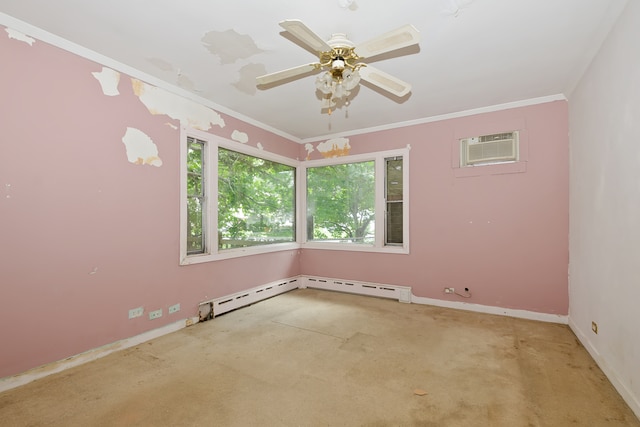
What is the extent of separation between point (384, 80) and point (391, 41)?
446 millimetres

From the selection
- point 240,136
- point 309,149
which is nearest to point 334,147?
point 309,149

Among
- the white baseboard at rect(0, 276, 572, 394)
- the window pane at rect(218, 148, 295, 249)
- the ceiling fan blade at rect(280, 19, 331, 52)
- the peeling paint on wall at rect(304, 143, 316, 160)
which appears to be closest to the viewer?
the ceiling fan blade at rect(280, 19, 331, 52)

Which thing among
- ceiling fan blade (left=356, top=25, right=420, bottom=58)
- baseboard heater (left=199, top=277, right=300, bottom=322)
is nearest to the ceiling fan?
ceiling fan blade (left=356, top=25, right=420, bottom=58)

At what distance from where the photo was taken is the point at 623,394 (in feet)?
6.36

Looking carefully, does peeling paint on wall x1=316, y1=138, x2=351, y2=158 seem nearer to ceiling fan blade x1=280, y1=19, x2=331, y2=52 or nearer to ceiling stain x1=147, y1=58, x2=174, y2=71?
ceiling stain x1=147, y1=58, x2=174, y2=71

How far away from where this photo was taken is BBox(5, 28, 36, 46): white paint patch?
2.10 metres

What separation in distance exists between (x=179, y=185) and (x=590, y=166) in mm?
4013

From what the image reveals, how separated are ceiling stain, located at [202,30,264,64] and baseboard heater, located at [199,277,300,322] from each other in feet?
8.71

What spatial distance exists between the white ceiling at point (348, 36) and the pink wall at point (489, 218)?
53cm

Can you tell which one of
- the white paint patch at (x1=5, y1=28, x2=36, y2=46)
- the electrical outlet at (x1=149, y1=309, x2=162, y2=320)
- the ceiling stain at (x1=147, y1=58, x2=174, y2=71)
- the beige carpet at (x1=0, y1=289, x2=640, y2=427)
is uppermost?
the ceiling stain at (x1=147, y1=58, x2=174, y2=71)

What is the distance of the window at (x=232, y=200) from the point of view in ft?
11.3

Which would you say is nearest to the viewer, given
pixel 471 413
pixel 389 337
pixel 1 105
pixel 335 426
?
pixel 335 426

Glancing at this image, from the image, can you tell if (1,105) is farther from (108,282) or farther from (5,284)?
(108,282)

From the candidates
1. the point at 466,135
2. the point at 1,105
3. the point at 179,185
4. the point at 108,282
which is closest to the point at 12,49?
the point at 1,105
